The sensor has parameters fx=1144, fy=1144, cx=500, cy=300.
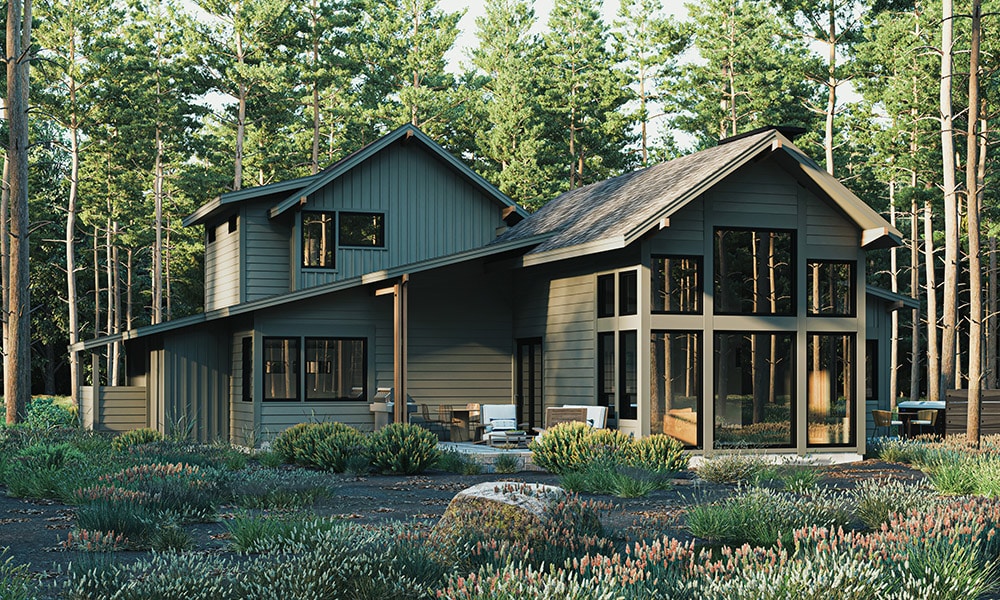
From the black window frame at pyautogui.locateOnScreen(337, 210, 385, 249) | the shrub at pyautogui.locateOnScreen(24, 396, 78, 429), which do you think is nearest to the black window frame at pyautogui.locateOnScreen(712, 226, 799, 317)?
the black window frame at pyautogui.locateOnScreen(337, 210, 385, 249)

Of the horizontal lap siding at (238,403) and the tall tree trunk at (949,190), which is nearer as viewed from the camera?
the horizontal lap siding at (238,403)

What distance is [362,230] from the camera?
24.0 m

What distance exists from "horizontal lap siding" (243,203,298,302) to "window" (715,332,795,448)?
9.67 metres

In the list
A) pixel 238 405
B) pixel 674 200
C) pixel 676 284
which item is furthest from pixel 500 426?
pixel 238 405

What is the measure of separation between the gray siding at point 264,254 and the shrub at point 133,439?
5096 millimetres

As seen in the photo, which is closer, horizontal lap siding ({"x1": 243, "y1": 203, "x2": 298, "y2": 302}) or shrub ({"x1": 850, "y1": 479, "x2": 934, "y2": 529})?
shrub ({"x1": 850, "y1": 479, "x2": 934, "y2": 529})

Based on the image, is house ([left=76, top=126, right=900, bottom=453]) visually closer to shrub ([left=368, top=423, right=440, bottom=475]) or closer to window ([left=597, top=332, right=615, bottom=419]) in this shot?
window ([left=597, top=332, right=615, bottom=419])

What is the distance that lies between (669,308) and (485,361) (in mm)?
5344

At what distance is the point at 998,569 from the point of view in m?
8.25

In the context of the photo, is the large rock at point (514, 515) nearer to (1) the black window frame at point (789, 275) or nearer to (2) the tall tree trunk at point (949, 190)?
A: (1) the black window frame at point (789, 275)

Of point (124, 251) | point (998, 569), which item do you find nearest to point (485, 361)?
point (998, 569)

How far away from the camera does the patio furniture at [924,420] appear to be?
24.1 m

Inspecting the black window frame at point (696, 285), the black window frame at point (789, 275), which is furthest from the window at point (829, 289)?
the black window frame at point (696, 285)

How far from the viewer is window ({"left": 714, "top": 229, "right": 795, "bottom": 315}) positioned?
1845cm
